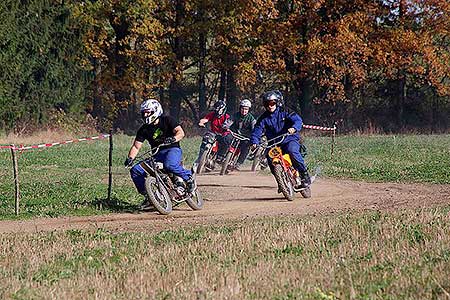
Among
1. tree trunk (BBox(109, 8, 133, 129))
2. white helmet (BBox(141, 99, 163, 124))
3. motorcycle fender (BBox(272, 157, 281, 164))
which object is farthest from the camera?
tree trunk (BBox(109, 8, 133, 129))

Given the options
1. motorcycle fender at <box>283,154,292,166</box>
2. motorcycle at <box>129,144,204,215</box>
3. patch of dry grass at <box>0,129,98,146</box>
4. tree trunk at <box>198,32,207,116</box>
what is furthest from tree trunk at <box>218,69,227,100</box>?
motorcycle at <box>129,144,204,215</box>

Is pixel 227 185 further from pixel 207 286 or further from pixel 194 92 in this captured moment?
pixel 194 92

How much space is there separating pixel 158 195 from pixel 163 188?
195 millimetres

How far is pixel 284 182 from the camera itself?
15805 mm

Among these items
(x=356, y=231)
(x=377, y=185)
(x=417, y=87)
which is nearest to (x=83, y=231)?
(x=356, y=231)

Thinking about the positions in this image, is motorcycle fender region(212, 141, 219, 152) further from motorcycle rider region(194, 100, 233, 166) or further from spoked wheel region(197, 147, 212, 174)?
spoked wheel region(197, 147, 212, 174)

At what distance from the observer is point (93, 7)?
46.1m

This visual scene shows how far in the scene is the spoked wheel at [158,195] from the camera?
14.0 metres

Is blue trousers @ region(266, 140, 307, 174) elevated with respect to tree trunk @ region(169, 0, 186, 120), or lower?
lower

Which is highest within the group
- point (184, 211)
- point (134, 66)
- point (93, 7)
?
point (93, 7)

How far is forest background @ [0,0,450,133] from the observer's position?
146 ft

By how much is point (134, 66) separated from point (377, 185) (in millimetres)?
30149

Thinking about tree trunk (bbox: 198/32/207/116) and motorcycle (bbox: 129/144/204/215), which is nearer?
motorcycle (bbox: 129/144/204/215)

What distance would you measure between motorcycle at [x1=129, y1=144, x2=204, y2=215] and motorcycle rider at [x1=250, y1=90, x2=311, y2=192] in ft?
6.57
